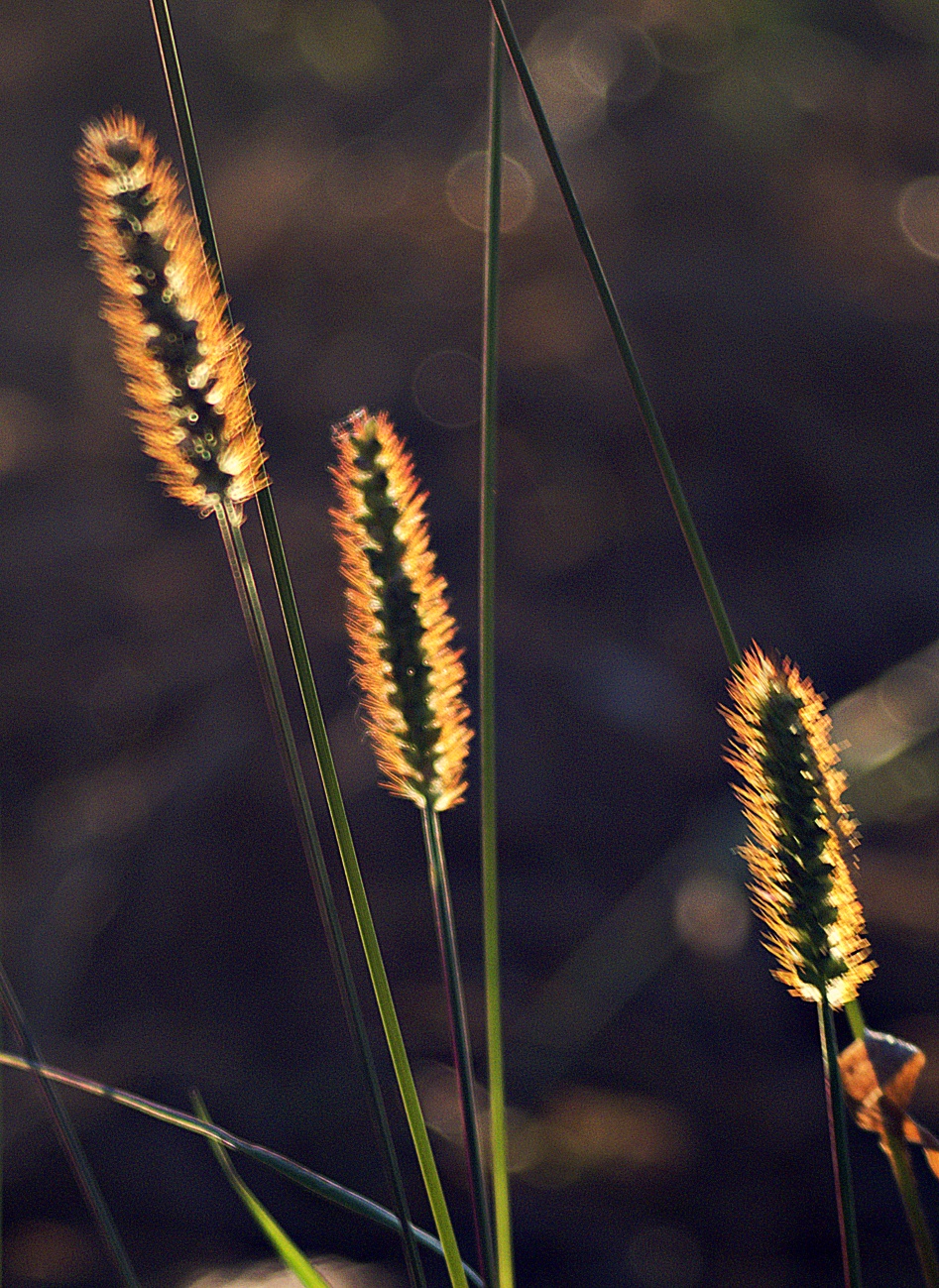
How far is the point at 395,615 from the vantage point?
1.23ft

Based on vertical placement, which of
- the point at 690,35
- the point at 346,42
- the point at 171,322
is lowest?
the point at 171,322

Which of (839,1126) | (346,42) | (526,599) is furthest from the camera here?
(346,42)

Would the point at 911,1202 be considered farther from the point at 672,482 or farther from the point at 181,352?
the point at 181,352

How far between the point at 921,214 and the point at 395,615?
167 cm

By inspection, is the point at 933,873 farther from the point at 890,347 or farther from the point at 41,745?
the point at 41,745

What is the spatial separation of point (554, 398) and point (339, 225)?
0.59 meters

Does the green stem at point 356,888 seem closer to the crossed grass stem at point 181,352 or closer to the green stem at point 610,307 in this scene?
the crossed grass stem at point 181,352

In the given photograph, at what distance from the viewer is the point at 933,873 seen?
3.67 ft

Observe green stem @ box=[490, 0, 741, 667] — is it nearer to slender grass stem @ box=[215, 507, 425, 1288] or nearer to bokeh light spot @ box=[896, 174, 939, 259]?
slender grass stem @ box=[215, 507, 425, 1288]

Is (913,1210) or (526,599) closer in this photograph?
(913,1210)

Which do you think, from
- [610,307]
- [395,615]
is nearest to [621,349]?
[610,307]

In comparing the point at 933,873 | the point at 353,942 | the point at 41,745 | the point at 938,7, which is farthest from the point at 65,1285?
the point at 938,7

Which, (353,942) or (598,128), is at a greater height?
(598,128)

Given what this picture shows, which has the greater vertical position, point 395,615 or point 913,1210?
point 395,615
